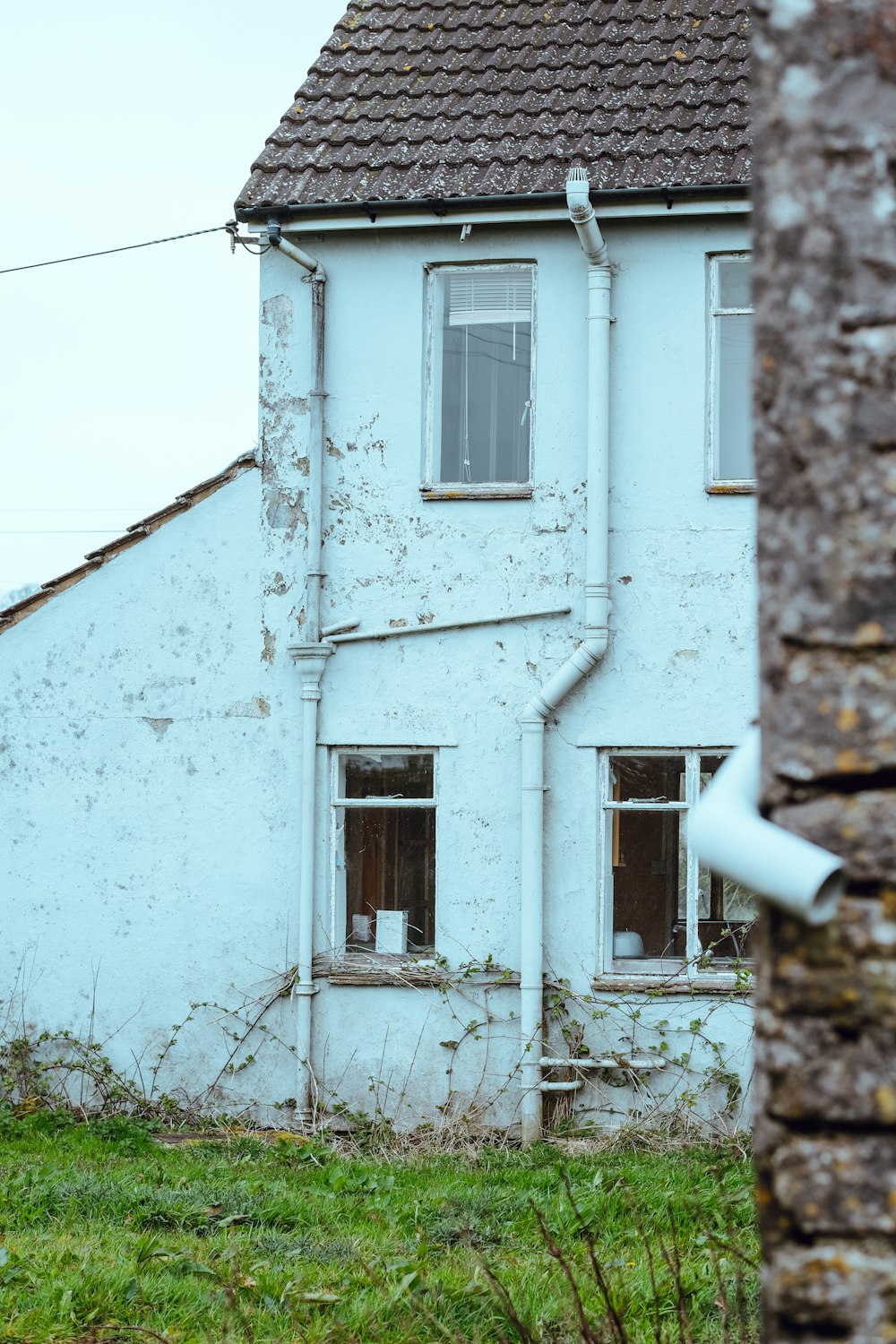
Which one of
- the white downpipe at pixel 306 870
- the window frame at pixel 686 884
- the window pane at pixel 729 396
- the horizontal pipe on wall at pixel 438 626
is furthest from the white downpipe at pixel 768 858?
the window pane at pixel 729 396

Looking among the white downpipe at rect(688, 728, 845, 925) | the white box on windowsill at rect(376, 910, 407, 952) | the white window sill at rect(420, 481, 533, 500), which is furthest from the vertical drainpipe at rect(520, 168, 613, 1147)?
the white downpipe at rect(688, 728, 845, 925)

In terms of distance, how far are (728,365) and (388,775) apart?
390cm

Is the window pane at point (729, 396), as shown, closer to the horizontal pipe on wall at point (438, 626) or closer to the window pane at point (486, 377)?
the window pane at point (486, 377)

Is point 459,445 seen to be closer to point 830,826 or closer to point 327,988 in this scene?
point 327,988

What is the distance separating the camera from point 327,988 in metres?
10.6

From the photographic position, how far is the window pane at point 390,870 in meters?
10.7

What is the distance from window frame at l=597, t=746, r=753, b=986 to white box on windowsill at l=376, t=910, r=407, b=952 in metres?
1.45

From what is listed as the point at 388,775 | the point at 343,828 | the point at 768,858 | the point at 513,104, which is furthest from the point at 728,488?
the point at 768,858

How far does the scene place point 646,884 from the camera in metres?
10.5

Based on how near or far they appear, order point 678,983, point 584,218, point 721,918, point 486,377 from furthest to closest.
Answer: point 486,377, point 721,918, point 678,983, point 584,218

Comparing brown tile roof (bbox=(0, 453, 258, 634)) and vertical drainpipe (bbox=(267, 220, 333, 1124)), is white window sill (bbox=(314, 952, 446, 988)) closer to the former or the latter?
vertical drainpipe (bbox=(267, 220, 333, 1124))

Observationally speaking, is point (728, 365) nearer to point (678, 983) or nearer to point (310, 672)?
point (310, 672)

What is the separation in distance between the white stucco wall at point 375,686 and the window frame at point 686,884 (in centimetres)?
10

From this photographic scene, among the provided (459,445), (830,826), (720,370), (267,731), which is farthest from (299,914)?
(830,826)
